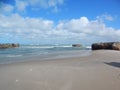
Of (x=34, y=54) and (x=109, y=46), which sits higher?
(x=109, y=46)

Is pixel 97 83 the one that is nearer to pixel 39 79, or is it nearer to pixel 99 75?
pixel 99 75

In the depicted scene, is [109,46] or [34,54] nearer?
[34,54]

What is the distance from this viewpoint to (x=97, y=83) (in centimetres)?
598

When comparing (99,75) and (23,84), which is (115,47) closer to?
(99,75)

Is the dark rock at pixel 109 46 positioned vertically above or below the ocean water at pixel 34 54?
above

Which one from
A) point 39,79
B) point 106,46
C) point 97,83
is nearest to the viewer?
point 97,83

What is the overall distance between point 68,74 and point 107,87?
6.75ft

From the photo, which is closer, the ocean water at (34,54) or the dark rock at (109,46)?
the ocean water at (34,54)

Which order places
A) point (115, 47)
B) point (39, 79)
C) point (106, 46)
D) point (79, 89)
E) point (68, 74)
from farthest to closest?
1. point (106, 46)
2. point (115, 47)
3. point (68, 74)
4. point (39, 79)
5. point (79, 89)

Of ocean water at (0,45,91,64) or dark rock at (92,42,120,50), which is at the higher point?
dark rock at (92,42,120,50)

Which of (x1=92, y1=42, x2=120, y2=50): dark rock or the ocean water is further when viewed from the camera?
(x1=92, y1=42, x2=120, y2=50): dark rock

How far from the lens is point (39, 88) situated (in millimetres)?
5602

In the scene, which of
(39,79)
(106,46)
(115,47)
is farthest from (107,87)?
(106,46)

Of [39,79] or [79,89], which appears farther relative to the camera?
[39,79]
